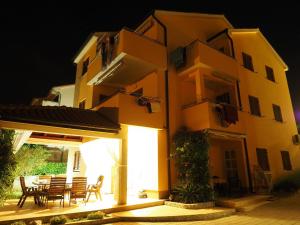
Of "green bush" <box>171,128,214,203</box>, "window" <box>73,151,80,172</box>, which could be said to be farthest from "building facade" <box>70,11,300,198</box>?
"window" <box>73,151,80,172</box>

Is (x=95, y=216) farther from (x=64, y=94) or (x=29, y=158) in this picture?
(x=64, y=94)

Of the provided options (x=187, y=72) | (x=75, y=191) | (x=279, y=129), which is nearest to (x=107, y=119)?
(x=75, y=191)

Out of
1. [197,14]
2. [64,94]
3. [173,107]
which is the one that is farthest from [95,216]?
[64,94]

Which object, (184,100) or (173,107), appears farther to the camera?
(184,100)

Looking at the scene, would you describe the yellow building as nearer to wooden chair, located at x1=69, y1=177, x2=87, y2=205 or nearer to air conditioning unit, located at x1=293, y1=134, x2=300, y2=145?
air conditioning unit, located at x1=293, y1=134, x2=300, y2=145

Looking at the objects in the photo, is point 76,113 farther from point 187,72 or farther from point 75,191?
point 187,72

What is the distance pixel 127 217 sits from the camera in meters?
7.78

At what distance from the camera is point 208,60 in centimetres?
1245

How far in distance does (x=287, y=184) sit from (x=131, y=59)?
11759 millimetres

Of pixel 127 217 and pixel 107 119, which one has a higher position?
pixel 107 119

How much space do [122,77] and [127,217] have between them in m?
8.46

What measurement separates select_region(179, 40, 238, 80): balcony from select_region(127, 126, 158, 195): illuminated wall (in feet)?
14.1

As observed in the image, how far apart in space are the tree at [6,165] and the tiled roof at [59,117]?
63 cm

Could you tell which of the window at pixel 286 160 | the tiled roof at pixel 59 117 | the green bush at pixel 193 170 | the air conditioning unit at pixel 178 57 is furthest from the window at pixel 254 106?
the tiled roof at pixel 59 117
